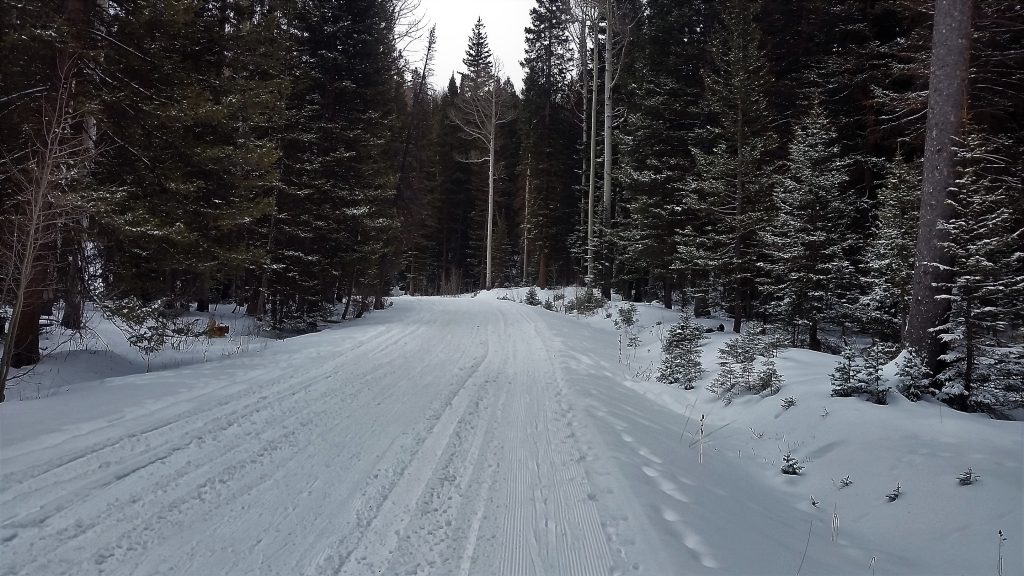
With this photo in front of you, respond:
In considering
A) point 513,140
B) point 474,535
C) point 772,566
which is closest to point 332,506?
point 474,535

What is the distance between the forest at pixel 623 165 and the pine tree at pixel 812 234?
6cm

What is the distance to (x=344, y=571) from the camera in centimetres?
262

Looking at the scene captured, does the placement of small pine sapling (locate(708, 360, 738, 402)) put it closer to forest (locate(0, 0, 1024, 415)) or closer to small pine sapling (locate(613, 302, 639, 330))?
forest (locate(0, 0, 1024, 415))

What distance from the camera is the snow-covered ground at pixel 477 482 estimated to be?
2852mm

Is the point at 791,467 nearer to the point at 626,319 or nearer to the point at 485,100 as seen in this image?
the point at 626,319

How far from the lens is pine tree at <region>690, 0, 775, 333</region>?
516 inches

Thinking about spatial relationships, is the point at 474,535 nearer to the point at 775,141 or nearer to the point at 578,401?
the point at 578,401

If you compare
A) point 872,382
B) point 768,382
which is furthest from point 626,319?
point 872,382

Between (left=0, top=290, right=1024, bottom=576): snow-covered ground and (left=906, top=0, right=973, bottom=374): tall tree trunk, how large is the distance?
70.0 inches

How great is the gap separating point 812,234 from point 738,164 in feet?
10.3

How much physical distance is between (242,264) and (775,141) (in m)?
13.5

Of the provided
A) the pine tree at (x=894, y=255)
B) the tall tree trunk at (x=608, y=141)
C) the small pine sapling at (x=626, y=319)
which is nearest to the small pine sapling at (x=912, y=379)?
the pine tree at (x=894, y=255)

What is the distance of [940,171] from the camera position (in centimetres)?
683

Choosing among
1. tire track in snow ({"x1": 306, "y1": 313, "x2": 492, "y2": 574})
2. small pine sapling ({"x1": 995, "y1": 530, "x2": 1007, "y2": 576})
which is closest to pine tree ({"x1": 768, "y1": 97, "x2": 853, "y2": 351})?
small pine sapling ({"x1": 995, "y1": 530, "x2": 1007, "y2": 576})
